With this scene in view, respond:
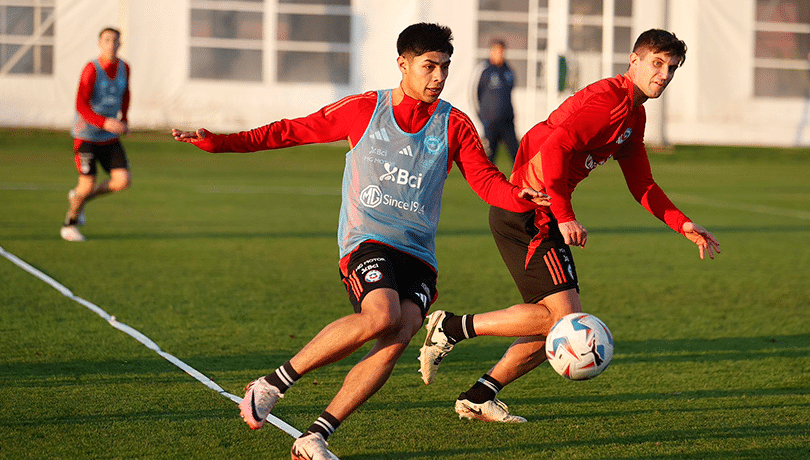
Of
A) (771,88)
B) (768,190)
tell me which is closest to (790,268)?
(768,190)

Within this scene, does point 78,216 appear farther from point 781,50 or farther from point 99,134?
point 781,50

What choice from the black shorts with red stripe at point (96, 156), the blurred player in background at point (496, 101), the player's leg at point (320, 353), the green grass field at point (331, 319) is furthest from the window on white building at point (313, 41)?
the player's leg at point (320, 353)

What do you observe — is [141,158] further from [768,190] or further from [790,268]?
[790,268]

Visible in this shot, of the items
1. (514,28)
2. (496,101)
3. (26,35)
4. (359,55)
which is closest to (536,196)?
(496,101)

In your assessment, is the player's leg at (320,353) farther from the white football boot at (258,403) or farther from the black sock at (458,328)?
the black sock at (458,328)

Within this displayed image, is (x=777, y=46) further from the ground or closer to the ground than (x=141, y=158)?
further from the ground

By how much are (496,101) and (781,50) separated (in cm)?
1288

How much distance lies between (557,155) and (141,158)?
18123 millimetres

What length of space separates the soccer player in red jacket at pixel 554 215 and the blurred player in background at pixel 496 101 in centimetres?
1194

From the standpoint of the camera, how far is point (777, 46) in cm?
2620

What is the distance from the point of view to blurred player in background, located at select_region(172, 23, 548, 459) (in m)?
4.21

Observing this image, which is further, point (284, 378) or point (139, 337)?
point (139, 337)

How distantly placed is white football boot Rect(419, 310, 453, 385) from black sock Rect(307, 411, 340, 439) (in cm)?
100

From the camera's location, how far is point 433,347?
4934 millimetres
